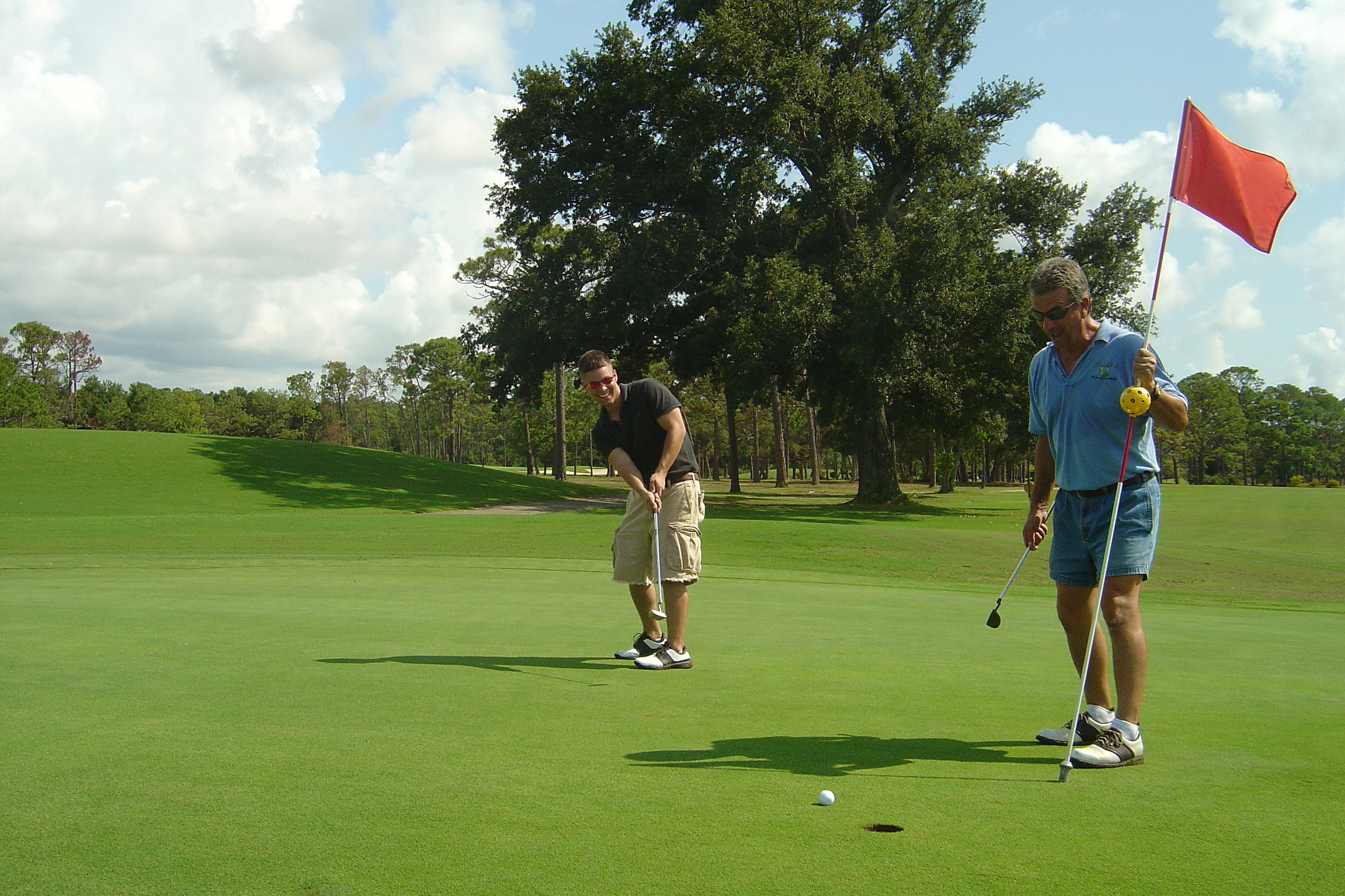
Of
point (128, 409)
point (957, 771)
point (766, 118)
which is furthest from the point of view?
point (128, 409)

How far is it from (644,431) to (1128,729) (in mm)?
3640

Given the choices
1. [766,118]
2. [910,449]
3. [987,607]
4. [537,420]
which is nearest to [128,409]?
[537,420]

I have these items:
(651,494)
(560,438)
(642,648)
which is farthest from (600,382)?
(560,438)

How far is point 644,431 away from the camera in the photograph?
22.4 feet

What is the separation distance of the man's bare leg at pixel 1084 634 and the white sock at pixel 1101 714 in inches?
8.7

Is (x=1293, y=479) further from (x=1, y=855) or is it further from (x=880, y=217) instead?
(x=1, y=855)

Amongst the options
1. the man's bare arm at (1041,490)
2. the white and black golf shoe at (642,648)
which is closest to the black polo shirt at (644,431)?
the white and black golf shoe at (642,648)

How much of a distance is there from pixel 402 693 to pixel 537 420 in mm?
84538

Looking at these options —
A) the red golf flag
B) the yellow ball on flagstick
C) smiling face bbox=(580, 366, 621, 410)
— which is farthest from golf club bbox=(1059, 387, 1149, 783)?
smiling face bbox=(580, 366, 621, 410)

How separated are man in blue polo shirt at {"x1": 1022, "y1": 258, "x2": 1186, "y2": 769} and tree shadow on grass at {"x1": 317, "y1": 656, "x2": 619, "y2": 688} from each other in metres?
2.81

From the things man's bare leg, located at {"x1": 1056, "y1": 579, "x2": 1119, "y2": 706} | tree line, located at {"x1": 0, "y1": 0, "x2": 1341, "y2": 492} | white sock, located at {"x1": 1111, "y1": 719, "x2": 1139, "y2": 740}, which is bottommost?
white sock, located at {"x1": 1111, "y1": 719, "x2": 1139, "y2": 740}

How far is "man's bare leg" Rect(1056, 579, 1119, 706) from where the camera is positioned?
4531mm

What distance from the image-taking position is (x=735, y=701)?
17.0 ft

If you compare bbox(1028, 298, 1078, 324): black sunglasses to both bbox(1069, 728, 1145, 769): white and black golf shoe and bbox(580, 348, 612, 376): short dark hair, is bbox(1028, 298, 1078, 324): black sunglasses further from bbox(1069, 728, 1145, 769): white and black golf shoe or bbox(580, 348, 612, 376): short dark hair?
bbox(580, 348, 612, 376): short dark hair
